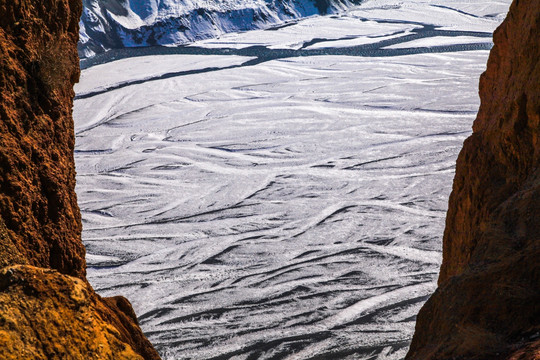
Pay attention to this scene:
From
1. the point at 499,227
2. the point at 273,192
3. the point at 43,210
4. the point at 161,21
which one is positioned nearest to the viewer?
the point at 499,227

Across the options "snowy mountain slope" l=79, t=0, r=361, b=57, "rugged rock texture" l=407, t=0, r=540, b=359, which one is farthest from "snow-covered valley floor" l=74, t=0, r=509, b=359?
"snowy mountain slope" l=79, t=0, r=361, b=57

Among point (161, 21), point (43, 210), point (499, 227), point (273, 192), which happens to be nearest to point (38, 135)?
point (43, 210)

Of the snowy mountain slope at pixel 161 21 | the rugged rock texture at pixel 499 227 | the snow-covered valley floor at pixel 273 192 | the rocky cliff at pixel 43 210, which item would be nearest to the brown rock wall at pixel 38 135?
the rocky cliff at pixel 43 210

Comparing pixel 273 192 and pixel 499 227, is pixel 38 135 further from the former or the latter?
pixel 273 192

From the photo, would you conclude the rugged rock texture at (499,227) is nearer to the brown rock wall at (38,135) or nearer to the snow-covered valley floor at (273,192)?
the brown rock wall at (38,135)

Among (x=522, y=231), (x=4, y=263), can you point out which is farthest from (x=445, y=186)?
(x=4, y=263)

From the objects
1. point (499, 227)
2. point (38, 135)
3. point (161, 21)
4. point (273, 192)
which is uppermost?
point (161, 21)

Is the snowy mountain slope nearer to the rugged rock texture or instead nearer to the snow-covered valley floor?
the snow-covered valley floor
